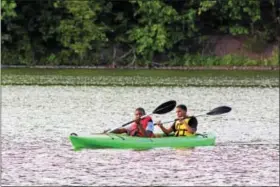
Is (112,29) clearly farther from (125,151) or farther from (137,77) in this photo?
(125,151)

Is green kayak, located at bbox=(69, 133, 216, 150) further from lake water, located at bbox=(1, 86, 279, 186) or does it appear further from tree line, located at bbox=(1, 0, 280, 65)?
tree line, located at bbox=(1, 0, 280, 65)

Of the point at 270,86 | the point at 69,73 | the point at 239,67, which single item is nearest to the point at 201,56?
the point at 239,67

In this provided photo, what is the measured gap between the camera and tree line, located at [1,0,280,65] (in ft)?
166

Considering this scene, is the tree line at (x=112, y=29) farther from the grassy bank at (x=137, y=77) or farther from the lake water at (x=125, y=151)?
the lake water at (x=125, y=151)

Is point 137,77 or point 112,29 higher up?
point 112,29

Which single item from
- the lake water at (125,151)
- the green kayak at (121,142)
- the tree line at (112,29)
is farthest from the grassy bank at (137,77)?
the green kayak at (121,142)

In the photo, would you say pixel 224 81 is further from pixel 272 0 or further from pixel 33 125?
pixel 33 125

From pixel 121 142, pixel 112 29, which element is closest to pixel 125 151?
pixel 121 142

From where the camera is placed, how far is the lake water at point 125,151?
58.0ft

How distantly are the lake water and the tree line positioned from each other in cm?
1377

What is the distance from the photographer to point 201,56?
2051 inches

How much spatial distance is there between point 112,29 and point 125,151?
31647mm

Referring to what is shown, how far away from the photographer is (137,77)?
43125 millimetres

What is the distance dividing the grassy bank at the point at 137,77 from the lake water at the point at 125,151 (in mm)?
2566
